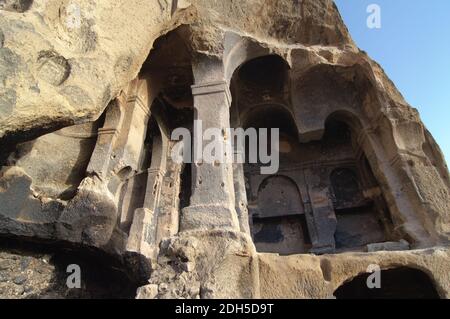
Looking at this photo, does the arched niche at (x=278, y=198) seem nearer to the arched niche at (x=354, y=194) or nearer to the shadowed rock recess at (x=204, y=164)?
the shadowed rock recess at (x=204, y=164)

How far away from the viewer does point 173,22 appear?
14.1ft

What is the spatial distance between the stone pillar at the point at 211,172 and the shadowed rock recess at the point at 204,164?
0.02m

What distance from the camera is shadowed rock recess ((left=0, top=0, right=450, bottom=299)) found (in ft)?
9.15

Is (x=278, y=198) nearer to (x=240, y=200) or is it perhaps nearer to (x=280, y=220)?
(x=280, y=220)

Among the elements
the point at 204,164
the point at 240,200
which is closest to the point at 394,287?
the point at 240,200

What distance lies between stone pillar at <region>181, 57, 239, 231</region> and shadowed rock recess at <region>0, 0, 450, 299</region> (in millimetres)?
18

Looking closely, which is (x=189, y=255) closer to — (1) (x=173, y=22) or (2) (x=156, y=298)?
(2) (x=156, y=298)

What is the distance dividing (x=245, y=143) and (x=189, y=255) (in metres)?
3.91

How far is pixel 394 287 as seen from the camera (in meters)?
3.64

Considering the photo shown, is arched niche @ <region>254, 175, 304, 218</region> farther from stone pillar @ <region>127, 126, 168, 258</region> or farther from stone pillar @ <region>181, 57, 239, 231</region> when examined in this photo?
stone pillar @ <region>181, 57, 239, 231</region>

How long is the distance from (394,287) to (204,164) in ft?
8.54

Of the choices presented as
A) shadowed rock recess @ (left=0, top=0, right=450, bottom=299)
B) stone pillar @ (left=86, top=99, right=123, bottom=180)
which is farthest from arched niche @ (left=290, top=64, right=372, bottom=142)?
stone pillar @ (left=86, top=99, right=123, bottom=180)

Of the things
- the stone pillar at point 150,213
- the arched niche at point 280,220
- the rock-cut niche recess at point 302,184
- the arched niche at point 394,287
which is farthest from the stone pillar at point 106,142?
the arched niche at point 394,287

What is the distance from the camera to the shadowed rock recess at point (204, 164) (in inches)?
110
